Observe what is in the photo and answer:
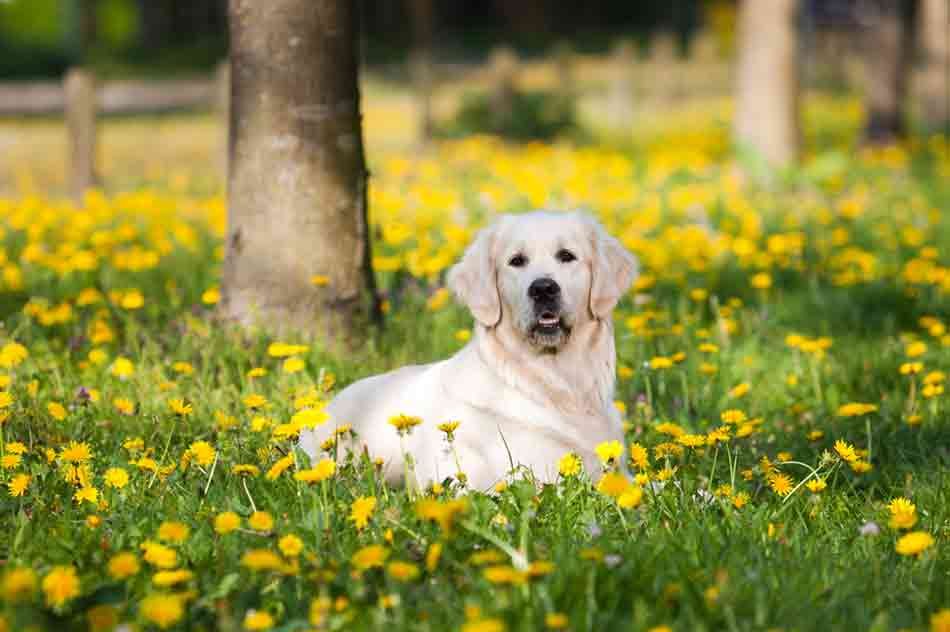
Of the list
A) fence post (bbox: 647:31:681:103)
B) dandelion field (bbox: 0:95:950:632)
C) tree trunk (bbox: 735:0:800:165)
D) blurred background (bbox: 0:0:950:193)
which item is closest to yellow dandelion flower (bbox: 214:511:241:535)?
dandelion field (bbox: 0:95:950:632)

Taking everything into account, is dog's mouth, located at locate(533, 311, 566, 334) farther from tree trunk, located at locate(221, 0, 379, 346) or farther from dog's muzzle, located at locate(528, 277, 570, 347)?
tree trunk, located at locate(221, 0, 379, 346)

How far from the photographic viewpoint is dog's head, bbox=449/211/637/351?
3.60m

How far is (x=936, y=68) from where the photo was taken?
1502cm

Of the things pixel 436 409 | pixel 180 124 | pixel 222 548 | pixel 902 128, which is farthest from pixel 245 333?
pixel 180 124

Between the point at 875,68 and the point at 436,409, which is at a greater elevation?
the point at 875,68

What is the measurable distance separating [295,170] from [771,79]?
6.71 meters

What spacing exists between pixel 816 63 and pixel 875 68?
16186 mm

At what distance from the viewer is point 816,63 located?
98.7ft

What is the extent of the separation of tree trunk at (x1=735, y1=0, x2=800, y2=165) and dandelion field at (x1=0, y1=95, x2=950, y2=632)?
195 cm

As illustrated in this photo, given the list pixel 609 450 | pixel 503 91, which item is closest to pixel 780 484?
pixel 609 450

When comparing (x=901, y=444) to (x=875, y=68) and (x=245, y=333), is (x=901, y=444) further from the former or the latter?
(x=875, y=68)

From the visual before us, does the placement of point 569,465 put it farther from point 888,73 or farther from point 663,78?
point 663,78

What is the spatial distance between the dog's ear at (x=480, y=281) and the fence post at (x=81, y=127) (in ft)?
22.8

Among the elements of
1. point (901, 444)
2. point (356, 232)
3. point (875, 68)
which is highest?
point (875, 68)
